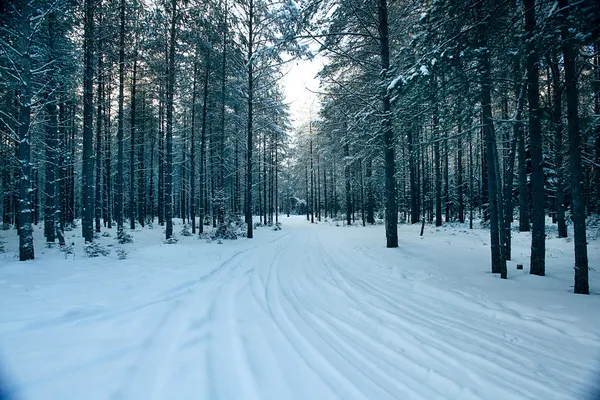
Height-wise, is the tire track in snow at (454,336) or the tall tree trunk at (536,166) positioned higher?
the tall tree trunk at (536,166)

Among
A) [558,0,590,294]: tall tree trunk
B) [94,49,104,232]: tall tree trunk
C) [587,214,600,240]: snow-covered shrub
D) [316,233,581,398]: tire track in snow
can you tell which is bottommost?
[316,233,581,398]: tire track in snow

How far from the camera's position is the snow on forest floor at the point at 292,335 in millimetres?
2023

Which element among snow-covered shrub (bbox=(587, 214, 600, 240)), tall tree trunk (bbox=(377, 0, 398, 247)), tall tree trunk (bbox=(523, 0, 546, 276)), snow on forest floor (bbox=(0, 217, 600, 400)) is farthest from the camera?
snow-covered shrub (bbox=(587, 214, 600, 240))

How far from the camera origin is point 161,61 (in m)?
13.9

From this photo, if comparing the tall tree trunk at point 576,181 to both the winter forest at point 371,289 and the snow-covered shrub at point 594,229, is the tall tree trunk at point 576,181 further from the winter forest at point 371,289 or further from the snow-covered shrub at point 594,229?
the snow-covered shrub at point 594,229

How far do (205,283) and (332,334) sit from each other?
308cm

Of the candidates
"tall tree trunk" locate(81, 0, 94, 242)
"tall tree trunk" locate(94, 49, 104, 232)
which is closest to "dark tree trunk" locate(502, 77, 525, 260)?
"tall tree trunk" locate(94, 49, 104, 232)

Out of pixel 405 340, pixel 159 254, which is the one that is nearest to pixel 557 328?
pixel 405 340

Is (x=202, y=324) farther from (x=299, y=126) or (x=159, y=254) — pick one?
(x=299, y=126)

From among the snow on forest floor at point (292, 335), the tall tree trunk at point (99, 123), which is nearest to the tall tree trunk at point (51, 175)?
the tall tree trunk at point (99, 123)

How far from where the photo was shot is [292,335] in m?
2.90

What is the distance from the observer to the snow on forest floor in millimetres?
2023

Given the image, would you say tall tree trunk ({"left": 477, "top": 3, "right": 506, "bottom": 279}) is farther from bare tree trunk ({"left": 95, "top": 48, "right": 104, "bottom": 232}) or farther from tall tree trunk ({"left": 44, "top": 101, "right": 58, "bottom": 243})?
tall tree trunk ({"left": 44, "top": 101, "right": 58, "bottom": 243})

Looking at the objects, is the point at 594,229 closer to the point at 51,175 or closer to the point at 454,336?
the point at 454,336
